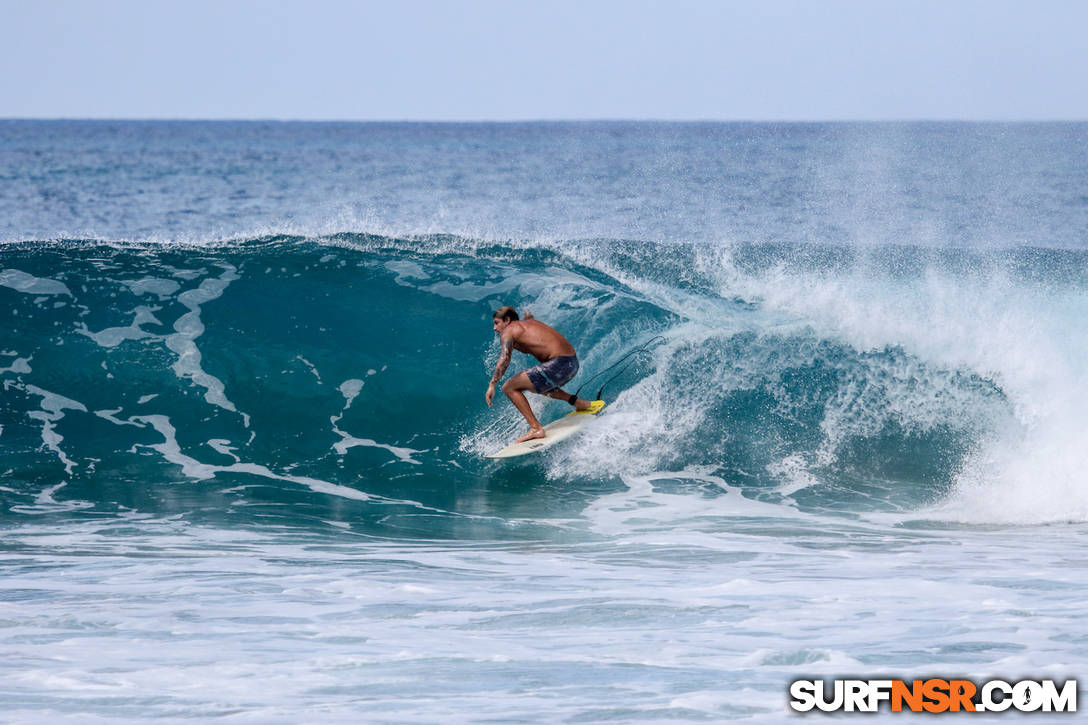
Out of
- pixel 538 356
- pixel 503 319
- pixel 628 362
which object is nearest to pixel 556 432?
pixel 538 356

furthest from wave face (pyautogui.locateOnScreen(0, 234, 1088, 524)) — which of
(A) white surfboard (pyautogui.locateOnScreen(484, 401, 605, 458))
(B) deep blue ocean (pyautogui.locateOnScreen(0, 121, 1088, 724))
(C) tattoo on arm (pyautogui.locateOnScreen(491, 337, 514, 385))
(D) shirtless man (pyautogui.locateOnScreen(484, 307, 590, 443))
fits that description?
(C) tattoo on arm (pyautogui.locateOnScreen(491, 337, 514, 385))

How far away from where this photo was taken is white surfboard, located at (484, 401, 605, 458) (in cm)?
940

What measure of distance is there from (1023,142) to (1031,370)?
6710 cm

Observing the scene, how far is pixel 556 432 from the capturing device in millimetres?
9531

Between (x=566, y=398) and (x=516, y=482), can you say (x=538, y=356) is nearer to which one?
(x=566, y=398)

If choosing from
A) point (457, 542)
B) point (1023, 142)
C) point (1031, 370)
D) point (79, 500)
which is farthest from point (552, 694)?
point (1023, 142)

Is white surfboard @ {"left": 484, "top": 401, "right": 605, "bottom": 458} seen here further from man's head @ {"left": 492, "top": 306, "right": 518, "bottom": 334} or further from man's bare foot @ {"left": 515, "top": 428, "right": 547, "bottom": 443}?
man's head @ {"left": 492, "top": 306, "right": 518, "bottom": 334}

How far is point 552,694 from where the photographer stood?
477cm

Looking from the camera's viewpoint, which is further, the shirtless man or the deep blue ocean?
the shirtless man

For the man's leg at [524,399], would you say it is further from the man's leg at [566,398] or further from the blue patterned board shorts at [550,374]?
the man's leg at [566,398]

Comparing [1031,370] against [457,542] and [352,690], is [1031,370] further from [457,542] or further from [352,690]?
[352,690]

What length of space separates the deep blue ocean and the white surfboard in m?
0.21

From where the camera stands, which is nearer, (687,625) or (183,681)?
(183,681)

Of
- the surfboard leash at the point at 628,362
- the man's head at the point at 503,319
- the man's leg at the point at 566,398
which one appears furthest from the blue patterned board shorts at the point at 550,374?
the surfboard leash at the point at 628,362
